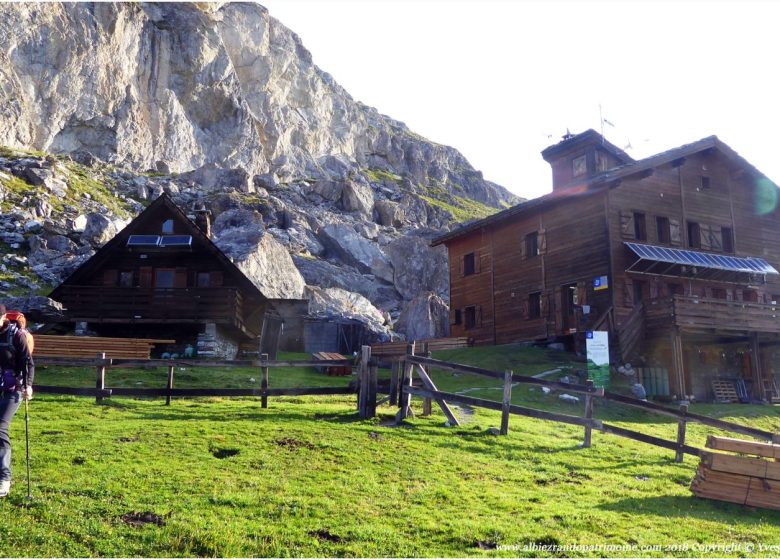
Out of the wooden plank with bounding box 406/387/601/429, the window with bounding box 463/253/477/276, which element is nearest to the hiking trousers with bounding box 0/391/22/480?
the wooden plank with bounding box 406/387/601/429

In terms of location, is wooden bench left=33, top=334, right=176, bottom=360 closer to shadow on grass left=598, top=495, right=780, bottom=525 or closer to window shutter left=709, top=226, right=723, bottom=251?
shadow on grass left=598, top=495, right=780, bottom=525

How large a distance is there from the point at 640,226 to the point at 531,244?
21.2 ft

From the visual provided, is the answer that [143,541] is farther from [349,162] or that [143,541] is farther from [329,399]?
[349,162]

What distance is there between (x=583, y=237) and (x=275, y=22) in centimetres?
16779

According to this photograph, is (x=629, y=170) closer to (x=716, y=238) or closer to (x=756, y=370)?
(x=716, y=238)

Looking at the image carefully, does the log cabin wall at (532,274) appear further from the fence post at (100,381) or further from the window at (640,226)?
the fence post at (100,381)

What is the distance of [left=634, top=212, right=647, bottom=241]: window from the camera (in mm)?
35478

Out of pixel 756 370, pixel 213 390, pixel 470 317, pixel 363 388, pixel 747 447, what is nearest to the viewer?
pixel 747 447

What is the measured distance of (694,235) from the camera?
123 ft

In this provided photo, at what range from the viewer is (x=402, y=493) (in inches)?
415

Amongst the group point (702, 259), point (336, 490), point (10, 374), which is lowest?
point (336, 490)

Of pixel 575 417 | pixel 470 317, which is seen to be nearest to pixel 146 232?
pixel 470 317

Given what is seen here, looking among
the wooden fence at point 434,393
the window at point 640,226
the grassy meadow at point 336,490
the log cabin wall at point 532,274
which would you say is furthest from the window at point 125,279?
the window at point 640,226

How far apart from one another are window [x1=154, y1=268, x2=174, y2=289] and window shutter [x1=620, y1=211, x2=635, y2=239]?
24844 mm
